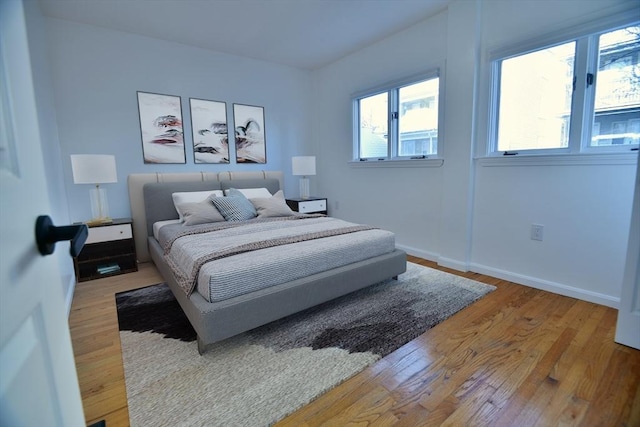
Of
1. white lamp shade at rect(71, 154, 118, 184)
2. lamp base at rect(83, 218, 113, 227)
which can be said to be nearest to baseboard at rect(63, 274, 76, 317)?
lamp base at rect(83, 218, 113, 227)

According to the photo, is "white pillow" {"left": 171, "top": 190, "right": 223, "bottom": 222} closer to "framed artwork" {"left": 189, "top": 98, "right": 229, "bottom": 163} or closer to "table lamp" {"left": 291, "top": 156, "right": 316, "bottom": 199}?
"framed artwork" {"left": 189, "top": 98, "right": 229, "bottom": 163}

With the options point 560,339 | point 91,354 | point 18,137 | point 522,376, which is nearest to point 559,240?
point 560,339

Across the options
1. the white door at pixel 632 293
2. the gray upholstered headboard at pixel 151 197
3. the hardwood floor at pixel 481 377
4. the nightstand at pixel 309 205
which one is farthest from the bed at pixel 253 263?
the white door at pixel 632 293

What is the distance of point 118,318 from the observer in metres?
2.19

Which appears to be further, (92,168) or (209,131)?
(209,131)

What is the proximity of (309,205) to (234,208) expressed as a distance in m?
1.42

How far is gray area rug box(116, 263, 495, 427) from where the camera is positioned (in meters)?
1.36

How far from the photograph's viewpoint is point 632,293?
1739 millimetres

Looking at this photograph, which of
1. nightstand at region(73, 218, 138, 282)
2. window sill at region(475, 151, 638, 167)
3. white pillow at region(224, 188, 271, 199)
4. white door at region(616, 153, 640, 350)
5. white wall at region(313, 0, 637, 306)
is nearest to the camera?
white door at region(616, 153, 640, 350)

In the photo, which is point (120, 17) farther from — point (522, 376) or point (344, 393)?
point (522, 376)

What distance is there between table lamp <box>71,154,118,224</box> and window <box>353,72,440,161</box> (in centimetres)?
300

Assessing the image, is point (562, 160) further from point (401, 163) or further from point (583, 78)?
point (401, 163)

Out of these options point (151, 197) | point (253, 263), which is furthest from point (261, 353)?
point (151, 197)

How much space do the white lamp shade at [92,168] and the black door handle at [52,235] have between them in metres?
2.90
